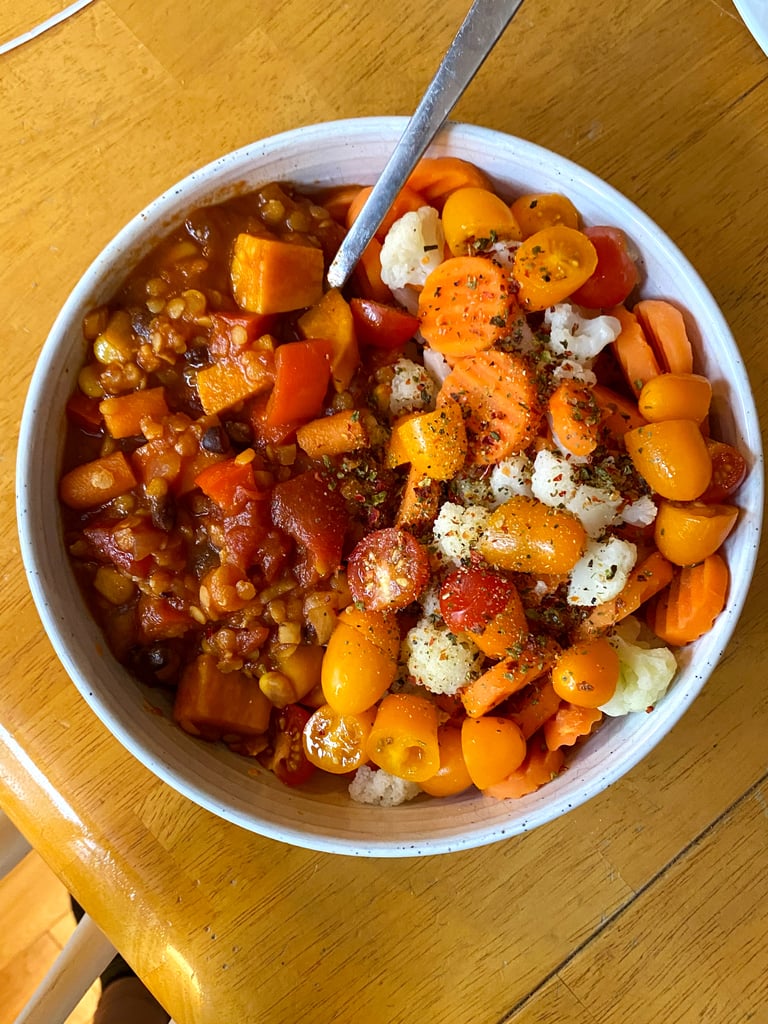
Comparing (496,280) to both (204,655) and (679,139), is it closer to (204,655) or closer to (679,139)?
(679,139)

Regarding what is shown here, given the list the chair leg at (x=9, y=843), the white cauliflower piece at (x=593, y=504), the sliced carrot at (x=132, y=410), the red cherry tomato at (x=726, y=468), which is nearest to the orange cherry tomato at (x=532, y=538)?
the white cauliflower piece at (x=593, y=504)

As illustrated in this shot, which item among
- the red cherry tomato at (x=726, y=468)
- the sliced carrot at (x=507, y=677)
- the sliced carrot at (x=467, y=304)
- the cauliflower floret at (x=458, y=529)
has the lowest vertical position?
the sliced carrot at (x=507, y=677)

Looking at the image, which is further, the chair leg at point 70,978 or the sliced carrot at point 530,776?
the chair leg at point 70,978

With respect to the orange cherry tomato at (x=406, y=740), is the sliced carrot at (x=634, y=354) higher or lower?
higher

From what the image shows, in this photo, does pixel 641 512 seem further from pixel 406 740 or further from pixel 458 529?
pixel 406 740

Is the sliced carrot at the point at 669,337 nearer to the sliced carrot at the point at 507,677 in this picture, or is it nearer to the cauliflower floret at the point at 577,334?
the cauliflower floret at the point at 577,334

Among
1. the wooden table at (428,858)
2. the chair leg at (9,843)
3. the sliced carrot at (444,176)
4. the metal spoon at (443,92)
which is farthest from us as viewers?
the chair leg at (9,843)

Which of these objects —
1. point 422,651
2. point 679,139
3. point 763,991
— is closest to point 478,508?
point 422,651
